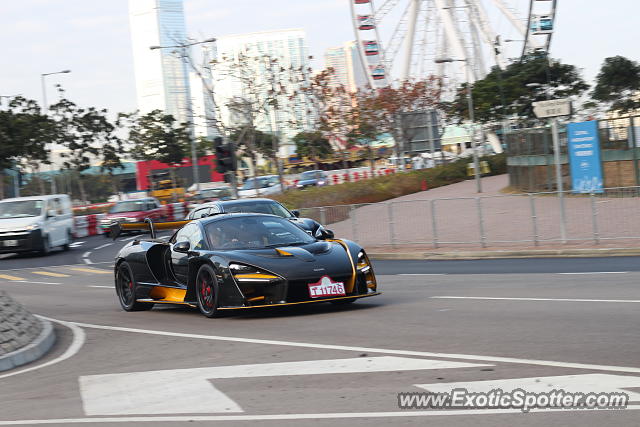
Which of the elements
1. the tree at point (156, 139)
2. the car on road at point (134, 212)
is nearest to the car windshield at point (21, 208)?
the car on road at point (134, 212)

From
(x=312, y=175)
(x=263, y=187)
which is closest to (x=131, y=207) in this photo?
(x=263, y=187)

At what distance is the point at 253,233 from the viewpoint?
1215cm

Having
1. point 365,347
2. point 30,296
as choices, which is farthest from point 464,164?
point 365,347

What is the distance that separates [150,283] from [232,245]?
1.96 m

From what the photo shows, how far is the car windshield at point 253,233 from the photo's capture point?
11930mm

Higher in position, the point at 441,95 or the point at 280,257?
the point at 441,95

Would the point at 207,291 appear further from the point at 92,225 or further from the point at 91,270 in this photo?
the point at 92,225

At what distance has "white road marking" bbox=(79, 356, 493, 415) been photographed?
6.36m

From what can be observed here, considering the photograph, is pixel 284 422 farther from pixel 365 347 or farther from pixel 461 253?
pixel 461 253

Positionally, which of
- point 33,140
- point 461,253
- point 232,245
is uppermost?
point 33,140

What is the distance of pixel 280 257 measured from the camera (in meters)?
11.2

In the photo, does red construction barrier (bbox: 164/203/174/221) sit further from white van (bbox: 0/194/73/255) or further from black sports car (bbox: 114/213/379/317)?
black sports car (bbox: 114/213/379/317)

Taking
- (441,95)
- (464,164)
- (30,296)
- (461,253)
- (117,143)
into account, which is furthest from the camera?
(117,143)

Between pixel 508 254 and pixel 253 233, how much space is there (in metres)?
10.8
